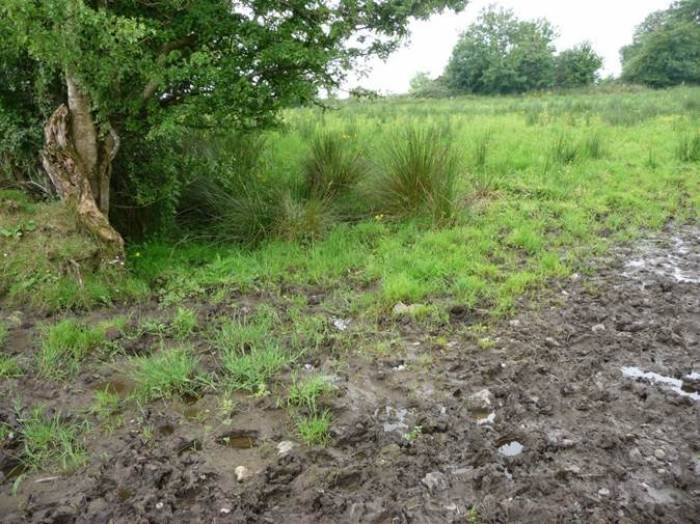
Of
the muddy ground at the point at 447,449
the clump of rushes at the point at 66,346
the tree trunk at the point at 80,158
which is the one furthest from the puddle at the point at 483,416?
the tree trunk at the point at 80,158

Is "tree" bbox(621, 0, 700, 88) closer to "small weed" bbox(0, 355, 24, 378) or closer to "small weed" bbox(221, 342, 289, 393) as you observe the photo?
"small weed" bbox(221, 342, 289, 393)

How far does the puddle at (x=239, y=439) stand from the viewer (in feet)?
9.50

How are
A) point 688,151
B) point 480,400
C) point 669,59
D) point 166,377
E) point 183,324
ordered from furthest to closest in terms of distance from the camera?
point 669,59 < point 688,151 < point 183,324 < point 166,377 < point 480,400

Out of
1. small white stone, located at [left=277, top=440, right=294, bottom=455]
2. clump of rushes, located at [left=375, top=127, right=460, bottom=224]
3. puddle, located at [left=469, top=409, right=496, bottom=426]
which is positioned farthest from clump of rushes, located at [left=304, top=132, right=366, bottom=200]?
small white stone, located at [left=277, top=440, right=294, bottom=455]

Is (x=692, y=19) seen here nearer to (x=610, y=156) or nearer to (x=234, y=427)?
(x=610, y=156)

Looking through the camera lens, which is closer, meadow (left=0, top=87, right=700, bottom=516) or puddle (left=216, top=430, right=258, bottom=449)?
puddle (left=216, top=430, right=258, bottom=449)

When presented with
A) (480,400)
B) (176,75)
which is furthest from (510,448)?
(176,75)

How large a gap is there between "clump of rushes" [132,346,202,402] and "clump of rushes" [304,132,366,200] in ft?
11.9

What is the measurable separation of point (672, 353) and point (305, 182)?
14.6 ft

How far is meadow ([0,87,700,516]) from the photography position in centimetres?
333

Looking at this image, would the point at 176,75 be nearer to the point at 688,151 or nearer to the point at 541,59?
the point at 688,151

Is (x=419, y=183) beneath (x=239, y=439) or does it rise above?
above

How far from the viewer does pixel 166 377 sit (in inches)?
132

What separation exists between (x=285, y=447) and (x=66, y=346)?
6.29ft
